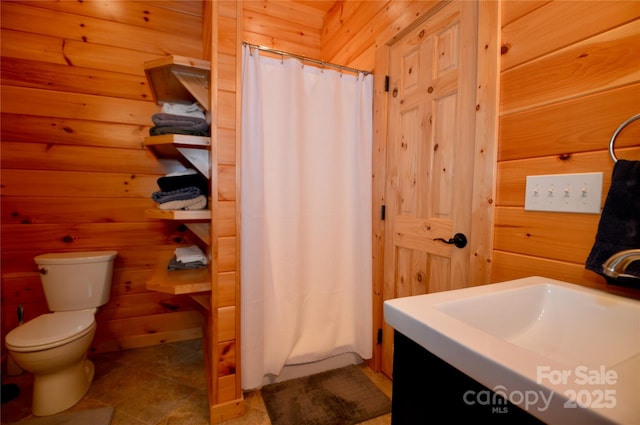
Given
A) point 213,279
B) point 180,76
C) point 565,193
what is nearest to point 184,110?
point 180,76

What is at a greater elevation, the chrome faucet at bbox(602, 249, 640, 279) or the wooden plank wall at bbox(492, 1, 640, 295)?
the wooden plank wall at bbox(492, 1, 640, 295)

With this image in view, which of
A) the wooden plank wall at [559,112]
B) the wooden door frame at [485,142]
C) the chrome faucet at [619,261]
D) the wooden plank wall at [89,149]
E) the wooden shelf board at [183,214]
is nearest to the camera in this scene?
the chrome faucet at [619,261]

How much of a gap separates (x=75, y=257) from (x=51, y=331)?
459mm

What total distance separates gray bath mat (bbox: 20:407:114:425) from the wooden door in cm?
153

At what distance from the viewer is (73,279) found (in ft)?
5.75

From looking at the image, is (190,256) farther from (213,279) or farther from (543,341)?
(543,341)

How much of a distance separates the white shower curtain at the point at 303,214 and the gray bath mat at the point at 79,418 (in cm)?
70

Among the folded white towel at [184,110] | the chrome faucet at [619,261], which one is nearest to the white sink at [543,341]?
the chrome faucet at [619,261]

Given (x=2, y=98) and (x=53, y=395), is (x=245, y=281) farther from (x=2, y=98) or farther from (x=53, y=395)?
(x=2, y=98)

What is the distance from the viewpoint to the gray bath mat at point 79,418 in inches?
55.4

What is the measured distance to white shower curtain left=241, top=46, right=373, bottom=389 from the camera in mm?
1536

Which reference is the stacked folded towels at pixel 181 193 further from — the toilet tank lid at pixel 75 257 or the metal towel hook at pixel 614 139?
the metal towel hook at pixel 614 139

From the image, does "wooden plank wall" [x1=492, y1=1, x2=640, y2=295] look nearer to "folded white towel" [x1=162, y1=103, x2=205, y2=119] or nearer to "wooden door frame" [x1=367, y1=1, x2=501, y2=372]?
"wooden door frame" [x1=367, y1=1, x2=501, y2=372]

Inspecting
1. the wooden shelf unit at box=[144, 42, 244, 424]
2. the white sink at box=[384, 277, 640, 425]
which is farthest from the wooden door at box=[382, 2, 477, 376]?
the wooden shelf unit at box=[144, 42, 244, 424]
